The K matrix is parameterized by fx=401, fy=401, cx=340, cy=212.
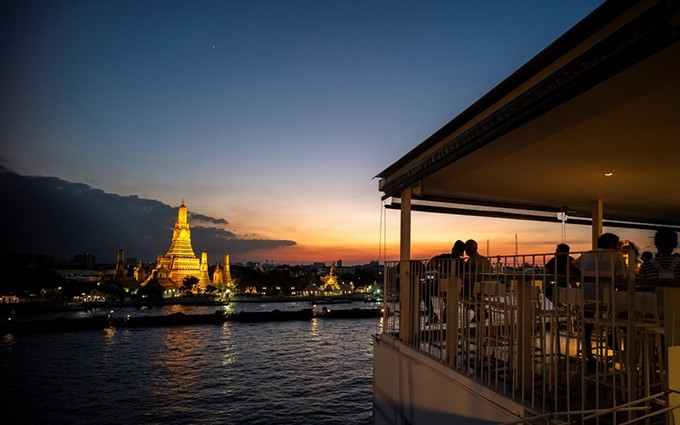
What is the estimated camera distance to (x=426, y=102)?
1538 centimetres

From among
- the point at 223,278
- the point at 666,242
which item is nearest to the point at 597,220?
the point at 666,242

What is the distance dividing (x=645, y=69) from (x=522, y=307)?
208 centimetres

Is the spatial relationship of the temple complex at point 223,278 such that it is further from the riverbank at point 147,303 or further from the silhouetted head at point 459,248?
the silhouetted head at point 459,248

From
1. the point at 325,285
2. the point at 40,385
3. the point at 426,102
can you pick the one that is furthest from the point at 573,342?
the point at 325,285

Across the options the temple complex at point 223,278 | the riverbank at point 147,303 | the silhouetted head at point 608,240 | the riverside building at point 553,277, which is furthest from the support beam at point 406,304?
the temple complex at point 223,278

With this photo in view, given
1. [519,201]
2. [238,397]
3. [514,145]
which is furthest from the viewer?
[238,397]

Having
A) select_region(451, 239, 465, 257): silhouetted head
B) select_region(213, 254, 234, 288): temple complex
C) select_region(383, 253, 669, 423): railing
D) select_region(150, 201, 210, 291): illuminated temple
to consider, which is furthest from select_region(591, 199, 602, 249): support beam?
select_region(213, 254, 234, 288): temple complex

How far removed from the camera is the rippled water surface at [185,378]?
686 inches

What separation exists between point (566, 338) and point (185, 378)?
82.8 feet

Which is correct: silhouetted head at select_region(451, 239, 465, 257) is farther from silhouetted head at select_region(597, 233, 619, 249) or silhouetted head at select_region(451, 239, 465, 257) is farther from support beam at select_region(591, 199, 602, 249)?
support beam at select_region(591, 199, 602, 249)

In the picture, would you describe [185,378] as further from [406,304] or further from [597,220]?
[597,220]

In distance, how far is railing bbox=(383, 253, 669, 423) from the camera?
8.93 feet

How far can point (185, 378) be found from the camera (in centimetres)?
2380

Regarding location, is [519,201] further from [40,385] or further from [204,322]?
[204,322]
